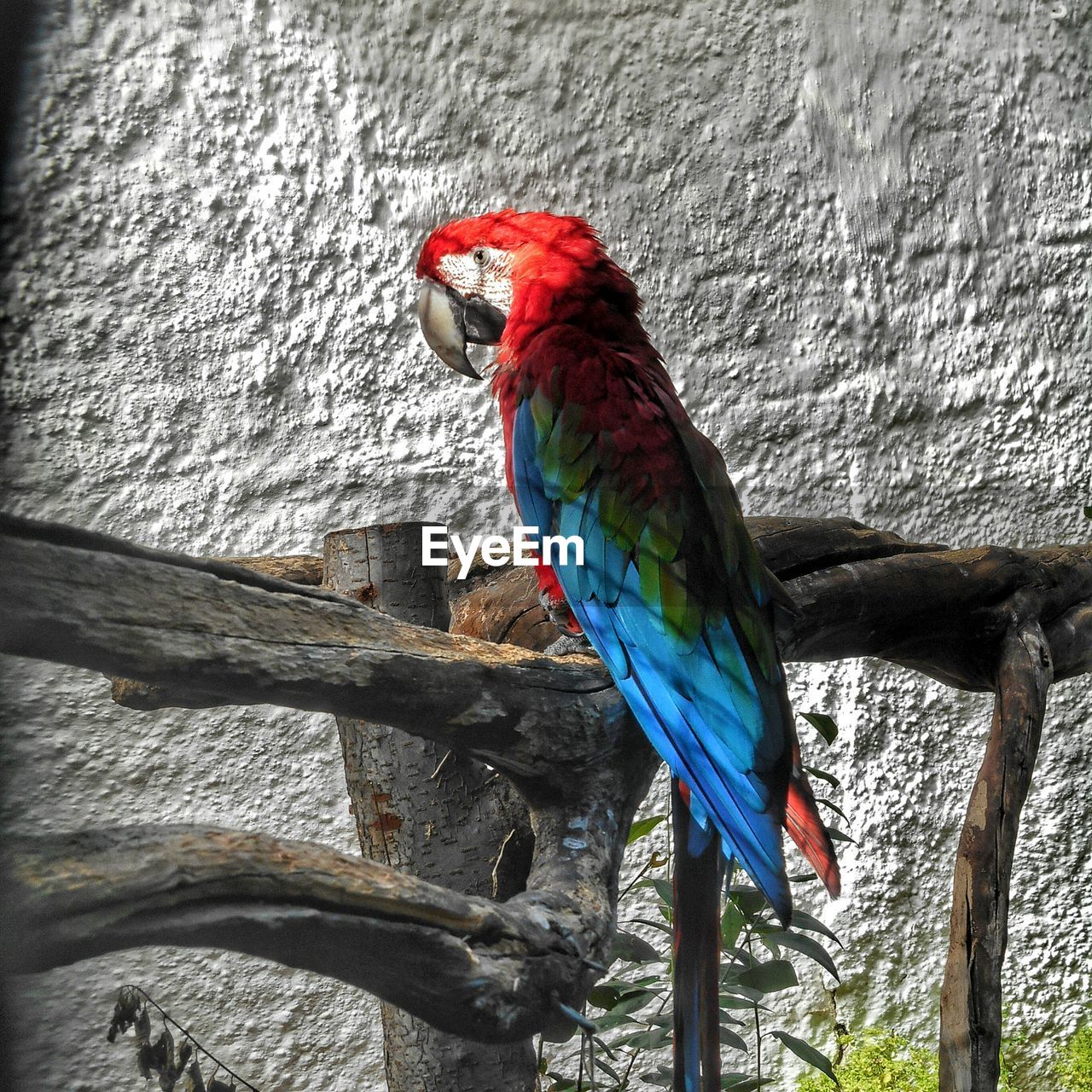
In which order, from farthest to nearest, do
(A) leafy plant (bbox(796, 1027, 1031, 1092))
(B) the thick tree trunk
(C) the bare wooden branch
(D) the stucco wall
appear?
(A) leafy plant (bbox(796, 1027, 1031, 1092))
(B) the thick tree trunk
(D) the stucco wall
(C) the bare wooden branch

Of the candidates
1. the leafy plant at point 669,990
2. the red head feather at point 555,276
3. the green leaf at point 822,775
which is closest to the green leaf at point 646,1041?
the leafy plant at point 669,990

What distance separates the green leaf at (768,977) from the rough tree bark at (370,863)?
117 mm

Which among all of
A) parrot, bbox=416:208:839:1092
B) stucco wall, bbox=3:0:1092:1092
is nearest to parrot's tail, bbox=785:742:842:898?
parrot, bbox=416:208:839:1092

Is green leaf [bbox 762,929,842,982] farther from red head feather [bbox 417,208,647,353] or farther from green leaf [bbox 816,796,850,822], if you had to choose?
red head feather [bbox 417,208,647,353]

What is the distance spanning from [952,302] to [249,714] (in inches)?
26.9

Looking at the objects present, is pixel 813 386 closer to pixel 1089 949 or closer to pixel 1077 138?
pixel 1077 138

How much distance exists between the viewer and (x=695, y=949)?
53 centimetres

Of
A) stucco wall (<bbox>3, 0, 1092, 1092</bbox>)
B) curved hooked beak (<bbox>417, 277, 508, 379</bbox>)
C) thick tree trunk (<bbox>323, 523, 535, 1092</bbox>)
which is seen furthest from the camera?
curved hooked beak (<bbox>417, 277, 508, 379</bbox>)

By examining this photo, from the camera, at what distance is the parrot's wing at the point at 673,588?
508mm

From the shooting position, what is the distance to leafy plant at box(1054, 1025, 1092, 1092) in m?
0.89

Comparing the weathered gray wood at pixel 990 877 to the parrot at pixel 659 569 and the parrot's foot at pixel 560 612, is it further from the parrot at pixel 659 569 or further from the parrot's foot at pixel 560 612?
the parrot's foot at pixel 560 612

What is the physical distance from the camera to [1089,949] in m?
0.95

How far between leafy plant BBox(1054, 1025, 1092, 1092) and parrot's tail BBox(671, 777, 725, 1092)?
1.94 ft

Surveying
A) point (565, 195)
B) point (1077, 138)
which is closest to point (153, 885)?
point (565, 195)
